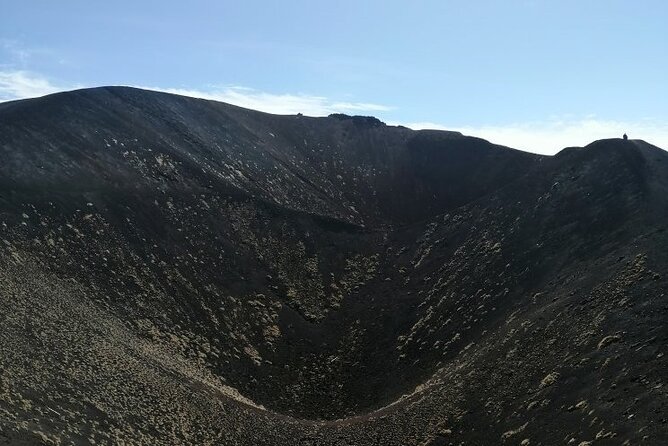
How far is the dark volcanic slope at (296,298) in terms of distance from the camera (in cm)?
3816

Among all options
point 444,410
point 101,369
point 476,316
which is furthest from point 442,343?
point 101,369

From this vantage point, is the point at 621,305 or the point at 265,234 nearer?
the point at 621,305

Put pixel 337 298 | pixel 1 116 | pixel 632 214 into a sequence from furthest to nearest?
1. pixel 1 116
2. pixel 337 298
3. pixel 632 214

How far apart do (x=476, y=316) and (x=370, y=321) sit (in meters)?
14.1

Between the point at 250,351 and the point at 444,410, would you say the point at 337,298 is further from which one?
the point at 444,410

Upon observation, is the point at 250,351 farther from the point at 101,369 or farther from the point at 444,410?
the point at 444,410

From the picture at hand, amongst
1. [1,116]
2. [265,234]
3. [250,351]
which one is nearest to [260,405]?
[250,351]

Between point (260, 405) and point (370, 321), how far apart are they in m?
19.1

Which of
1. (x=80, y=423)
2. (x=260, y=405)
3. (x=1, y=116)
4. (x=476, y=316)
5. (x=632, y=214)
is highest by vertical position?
(x=1, y=116)

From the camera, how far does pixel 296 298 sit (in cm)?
6988

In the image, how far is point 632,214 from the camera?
183 feet

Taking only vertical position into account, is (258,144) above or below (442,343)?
above

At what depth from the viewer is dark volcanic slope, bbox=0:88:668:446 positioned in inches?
1502

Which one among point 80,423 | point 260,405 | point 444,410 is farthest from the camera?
point 260,405
